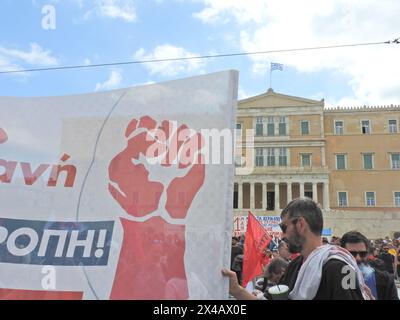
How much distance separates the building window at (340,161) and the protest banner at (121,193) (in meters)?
45.5

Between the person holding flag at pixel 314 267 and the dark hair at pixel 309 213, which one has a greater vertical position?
the dark hair at pixel 309 213

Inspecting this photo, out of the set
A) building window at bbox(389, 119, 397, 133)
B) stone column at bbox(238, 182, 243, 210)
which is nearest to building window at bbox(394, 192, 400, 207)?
building window at bbox(389, 119, 397, 133)

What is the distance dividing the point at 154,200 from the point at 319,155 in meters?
45.3

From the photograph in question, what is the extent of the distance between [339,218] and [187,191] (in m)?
39.5

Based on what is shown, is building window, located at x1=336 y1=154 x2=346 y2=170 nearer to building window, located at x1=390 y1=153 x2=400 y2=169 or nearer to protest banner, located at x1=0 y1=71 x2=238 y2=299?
building window, located at x1=390 y1=153 x2=400 y2=169

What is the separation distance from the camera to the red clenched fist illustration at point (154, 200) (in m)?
1.90

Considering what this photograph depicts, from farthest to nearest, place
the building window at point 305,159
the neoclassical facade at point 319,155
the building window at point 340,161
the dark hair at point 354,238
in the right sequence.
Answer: the building window at point 305,159 < the building window at point 340,161 < the neoclassical facade at point 319,155 < the dark hair at point 354,238

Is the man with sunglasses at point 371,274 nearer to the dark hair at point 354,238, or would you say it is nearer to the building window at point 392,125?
the dark hair at point 354,238

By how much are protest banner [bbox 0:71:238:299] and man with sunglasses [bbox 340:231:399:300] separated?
80.7 inches

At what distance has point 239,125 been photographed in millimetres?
47156

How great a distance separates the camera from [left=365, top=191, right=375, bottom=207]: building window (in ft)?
141

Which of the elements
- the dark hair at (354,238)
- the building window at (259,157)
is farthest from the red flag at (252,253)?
the building window at (259,157)

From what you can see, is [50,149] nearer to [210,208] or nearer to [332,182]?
[210,208]

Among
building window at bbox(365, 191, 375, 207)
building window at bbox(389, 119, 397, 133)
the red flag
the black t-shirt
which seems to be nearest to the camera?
the black t-shirt
